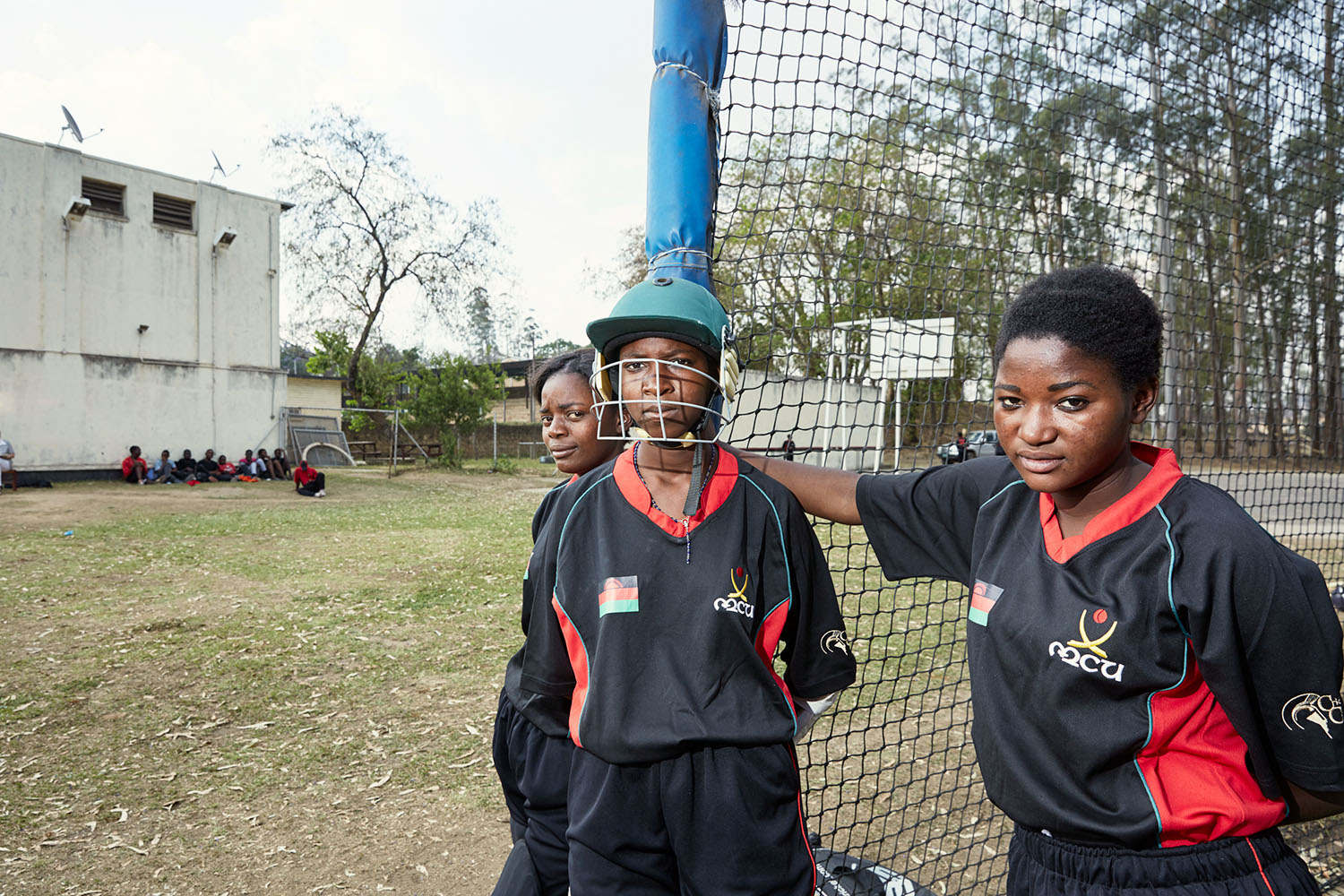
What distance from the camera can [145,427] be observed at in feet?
61.8

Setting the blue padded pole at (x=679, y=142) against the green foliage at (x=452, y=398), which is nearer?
the blue padded pole at (x=679, y=142)

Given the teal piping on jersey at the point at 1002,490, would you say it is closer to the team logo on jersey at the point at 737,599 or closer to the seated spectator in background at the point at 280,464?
the team logo on jersey at the point at 737,599

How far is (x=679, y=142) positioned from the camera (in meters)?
2.10

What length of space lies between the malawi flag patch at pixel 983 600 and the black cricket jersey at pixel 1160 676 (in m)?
0.03

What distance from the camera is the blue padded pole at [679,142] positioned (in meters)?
2.09

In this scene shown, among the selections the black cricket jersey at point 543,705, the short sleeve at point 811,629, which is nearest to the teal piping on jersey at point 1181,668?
the short sleeve at point 811,629

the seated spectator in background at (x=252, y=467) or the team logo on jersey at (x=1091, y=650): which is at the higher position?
the team logo on jersey at (x=1091, y=650)

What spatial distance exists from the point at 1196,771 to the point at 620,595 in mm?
1081

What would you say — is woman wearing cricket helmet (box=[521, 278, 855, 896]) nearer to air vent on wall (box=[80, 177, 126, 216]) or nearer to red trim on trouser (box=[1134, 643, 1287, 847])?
red trim on trouser (box=[1134, 643, 1287, 847])

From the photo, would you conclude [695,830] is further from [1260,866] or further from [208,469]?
[208,469]

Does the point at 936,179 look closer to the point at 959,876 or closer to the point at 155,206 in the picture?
the point at 959,876

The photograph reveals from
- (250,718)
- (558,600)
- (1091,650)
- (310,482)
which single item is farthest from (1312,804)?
(310,482)

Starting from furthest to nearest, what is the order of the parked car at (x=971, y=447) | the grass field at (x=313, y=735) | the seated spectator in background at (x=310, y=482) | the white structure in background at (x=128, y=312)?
the white structure in background at (x=128, y=312) < the seated spectator in background at (x=310, y=482) < the parked car at (x=971, y=447) < the grass field at (x=313, y=735)

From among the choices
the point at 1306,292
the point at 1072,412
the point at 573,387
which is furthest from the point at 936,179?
the point at 1306,292
